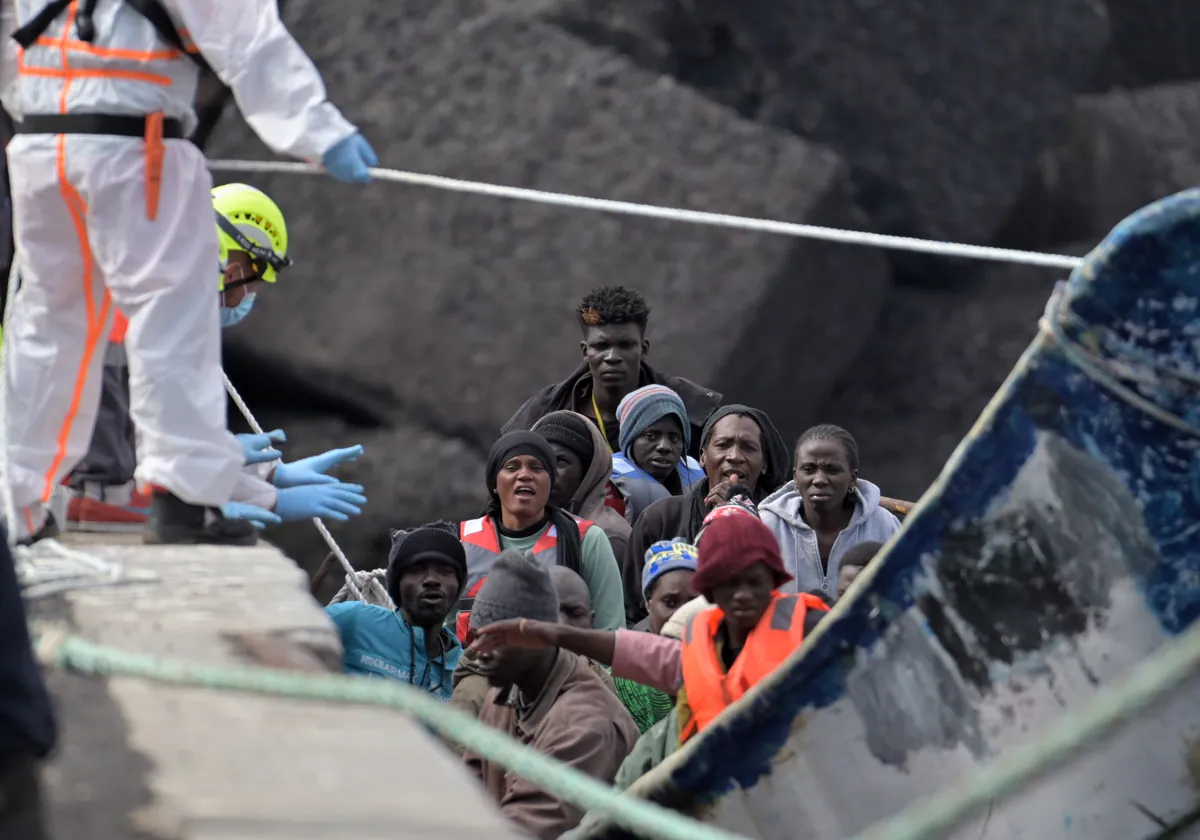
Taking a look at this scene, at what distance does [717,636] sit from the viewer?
12.8 ft

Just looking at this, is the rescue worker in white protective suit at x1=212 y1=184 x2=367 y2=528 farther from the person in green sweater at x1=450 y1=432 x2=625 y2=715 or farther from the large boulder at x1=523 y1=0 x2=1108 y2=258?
the large boulder at x1=523 y1=0 x2=1108 y2=258

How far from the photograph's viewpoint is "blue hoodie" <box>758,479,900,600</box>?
15.4 feet

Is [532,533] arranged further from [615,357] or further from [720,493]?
[615,357]

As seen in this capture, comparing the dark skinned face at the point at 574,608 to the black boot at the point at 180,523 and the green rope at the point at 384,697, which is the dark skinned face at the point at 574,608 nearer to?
the black boot at the point at 180,523

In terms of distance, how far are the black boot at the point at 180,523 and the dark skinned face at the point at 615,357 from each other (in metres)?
2.12

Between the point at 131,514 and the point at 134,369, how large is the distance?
0.63m

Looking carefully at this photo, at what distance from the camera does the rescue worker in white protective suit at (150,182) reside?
3523mm

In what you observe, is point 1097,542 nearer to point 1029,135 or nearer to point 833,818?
point 833,818

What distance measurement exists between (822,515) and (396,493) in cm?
502

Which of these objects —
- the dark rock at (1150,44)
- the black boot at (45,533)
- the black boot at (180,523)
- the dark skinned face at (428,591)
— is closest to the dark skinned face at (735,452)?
the dark skinned face at (428,591)

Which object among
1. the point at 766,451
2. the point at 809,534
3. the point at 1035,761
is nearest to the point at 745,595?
the point at 809,534

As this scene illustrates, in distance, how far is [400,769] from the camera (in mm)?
2332

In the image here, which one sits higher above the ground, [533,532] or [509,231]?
[533,532]

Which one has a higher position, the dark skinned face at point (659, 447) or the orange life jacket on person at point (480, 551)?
the dark skinned face at point (659, 447)
